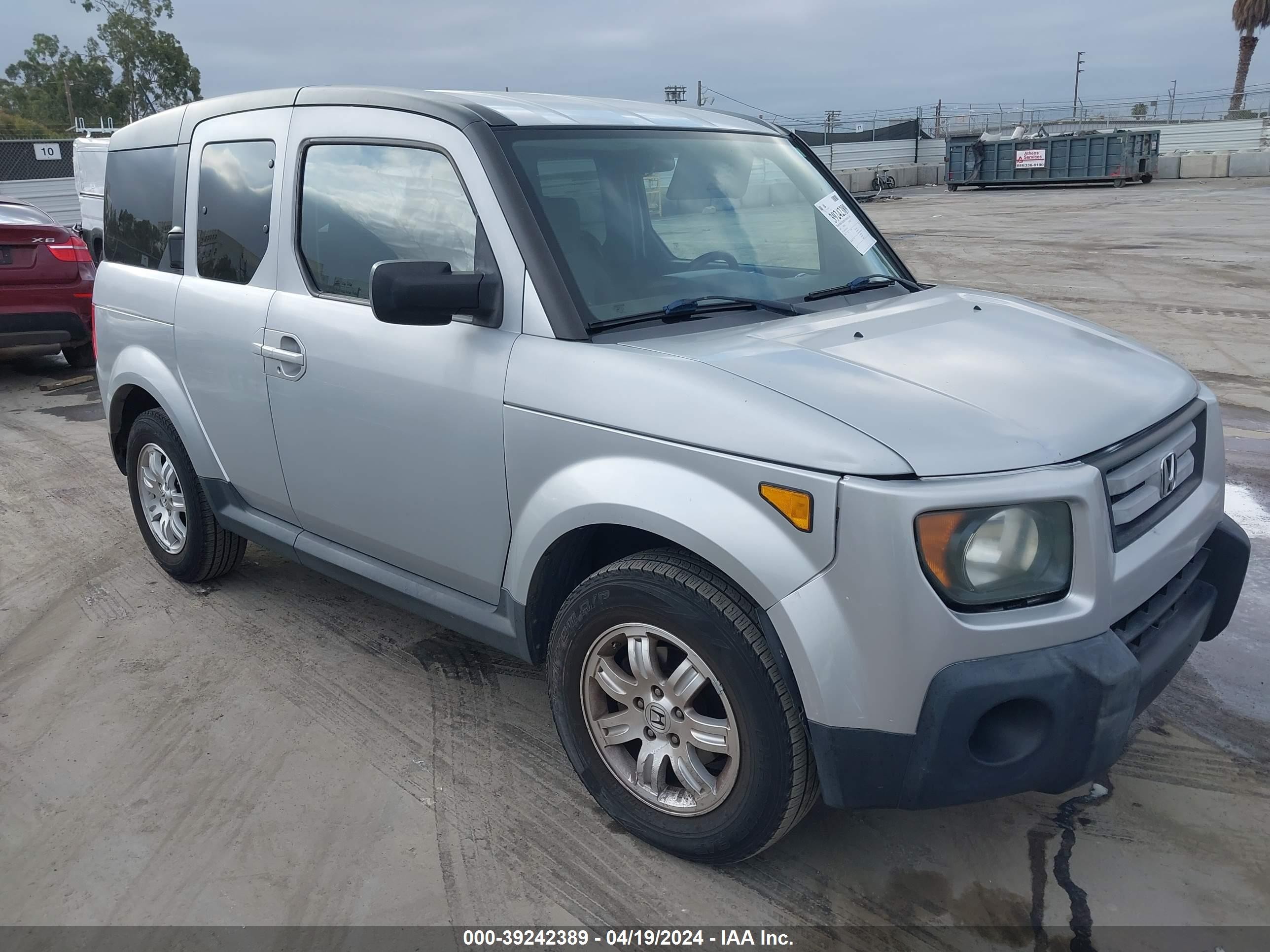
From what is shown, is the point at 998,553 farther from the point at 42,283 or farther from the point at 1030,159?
the point at 1030,159

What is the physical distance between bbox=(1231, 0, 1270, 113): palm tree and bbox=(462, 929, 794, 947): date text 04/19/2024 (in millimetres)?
66695

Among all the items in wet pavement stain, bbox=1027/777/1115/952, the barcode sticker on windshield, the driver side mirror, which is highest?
the barcode sticker on windshield

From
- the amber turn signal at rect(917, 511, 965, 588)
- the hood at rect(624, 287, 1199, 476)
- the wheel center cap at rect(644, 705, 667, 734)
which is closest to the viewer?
the amber turn signal at rect(917, 511, 965, 588)

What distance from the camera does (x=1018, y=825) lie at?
2918mm

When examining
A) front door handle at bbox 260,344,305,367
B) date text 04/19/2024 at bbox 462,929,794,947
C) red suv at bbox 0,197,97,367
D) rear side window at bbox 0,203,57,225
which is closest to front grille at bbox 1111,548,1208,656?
date text 04/19/2024 at bbox 462,929,794,947

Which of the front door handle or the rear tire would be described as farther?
the rear tire

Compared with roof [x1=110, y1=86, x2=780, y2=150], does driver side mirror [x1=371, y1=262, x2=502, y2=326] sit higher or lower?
lower

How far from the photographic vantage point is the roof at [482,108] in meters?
3.15

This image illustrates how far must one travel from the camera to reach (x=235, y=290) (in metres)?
3.85

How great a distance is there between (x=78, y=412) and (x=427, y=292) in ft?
22.4

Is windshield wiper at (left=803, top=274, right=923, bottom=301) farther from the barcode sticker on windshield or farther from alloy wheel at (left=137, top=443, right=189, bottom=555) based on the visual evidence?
alloy wheel at (left=137, top=443, right=189, bottom=555)

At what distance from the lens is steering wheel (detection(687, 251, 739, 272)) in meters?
3.19

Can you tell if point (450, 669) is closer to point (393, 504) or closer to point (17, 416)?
point (393, 504)

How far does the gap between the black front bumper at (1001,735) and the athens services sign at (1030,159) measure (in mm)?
37990
